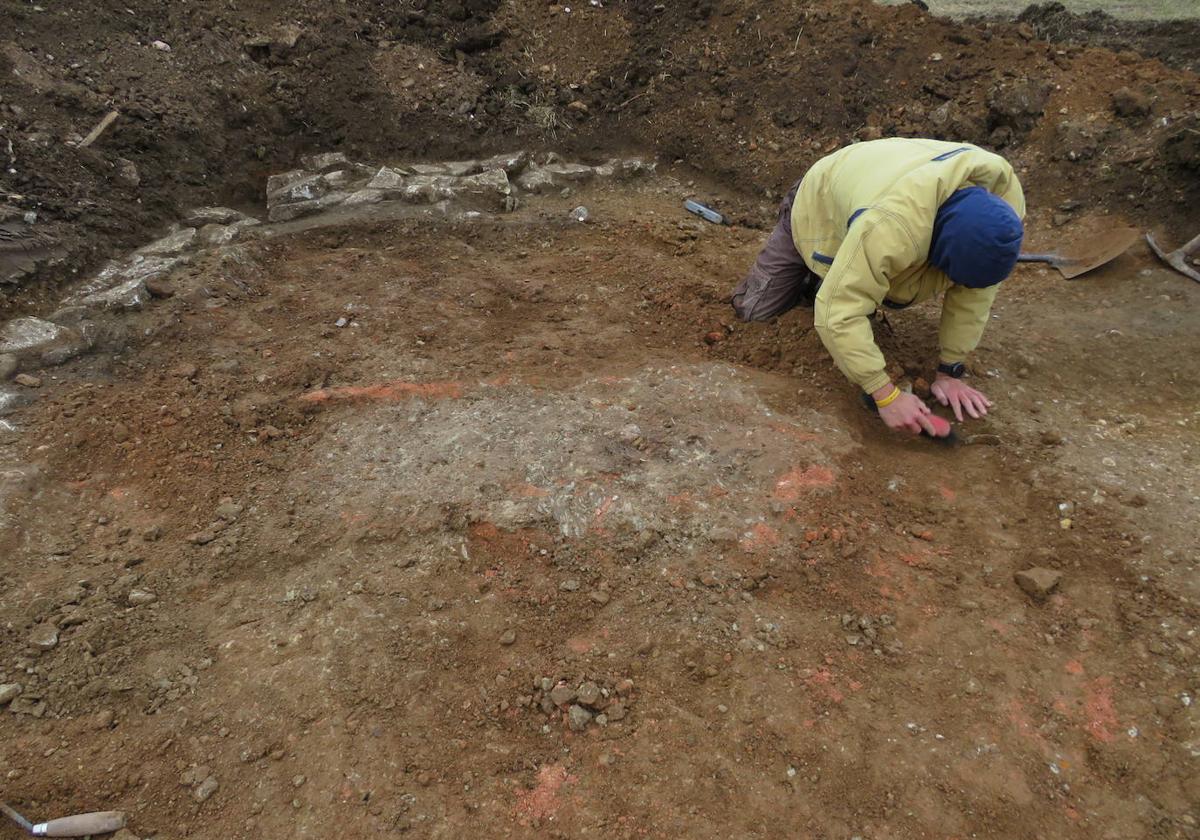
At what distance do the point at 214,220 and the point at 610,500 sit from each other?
406 centimetres

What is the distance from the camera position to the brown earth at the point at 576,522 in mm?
2023

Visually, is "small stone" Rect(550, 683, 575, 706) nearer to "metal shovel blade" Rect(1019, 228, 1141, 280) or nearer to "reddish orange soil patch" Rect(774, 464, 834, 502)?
"reddish orange soil patch" Rect(774, 464, 834, 502)

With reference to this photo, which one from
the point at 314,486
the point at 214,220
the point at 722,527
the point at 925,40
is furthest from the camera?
the point at 925,40

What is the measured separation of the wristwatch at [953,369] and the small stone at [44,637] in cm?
384

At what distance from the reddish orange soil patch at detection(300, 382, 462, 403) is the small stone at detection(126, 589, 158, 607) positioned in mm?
1237

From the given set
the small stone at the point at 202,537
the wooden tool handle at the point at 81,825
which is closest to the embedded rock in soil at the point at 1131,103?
the small stone at the point at 202,537

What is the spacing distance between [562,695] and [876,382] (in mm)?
1793

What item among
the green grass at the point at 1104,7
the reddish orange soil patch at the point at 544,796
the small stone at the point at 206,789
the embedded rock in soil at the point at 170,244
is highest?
the green grass at the point at 1104,7

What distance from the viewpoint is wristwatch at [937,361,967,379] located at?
10.6 feet

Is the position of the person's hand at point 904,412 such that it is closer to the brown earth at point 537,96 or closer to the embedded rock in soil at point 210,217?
the brown earth at point 537,96

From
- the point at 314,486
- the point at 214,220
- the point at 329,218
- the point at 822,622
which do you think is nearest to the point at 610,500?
the point at 822,622

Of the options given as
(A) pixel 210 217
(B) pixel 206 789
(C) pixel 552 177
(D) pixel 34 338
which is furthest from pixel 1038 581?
(A) pixel 210 217

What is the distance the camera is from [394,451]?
3.17 m

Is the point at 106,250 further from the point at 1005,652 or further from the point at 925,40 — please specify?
the point at 925,40
